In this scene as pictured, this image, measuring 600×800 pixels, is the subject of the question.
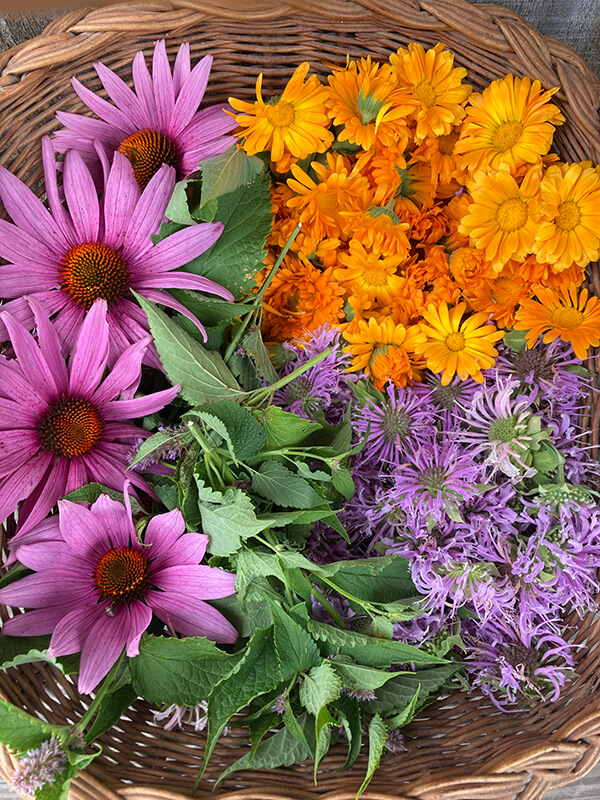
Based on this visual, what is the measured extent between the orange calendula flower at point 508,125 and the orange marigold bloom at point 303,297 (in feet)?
0.73

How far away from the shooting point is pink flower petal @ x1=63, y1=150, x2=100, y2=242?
32.0 inches

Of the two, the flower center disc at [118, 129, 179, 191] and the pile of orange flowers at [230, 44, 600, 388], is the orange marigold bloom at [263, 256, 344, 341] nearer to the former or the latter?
the pile of orange flowers at [230, 44, 600, 388]

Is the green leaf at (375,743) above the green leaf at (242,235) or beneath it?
beneath

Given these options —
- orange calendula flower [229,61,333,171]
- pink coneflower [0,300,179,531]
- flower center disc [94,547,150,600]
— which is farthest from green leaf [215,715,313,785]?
orange calendula flower [229,61,333,171]

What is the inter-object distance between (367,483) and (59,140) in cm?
58

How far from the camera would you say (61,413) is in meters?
0.78

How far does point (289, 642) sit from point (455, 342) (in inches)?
15.6

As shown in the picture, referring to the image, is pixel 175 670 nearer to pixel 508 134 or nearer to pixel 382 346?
pixel 382 346

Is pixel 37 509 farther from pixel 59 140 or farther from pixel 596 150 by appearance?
pixel 596 150

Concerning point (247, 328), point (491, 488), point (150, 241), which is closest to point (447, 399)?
point (491, 488)

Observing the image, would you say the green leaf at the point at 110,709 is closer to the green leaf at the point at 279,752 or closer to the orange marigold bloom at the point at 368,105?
the green leaf at the point at 279,752

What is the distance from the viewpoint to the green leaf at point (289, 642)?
0.71 m

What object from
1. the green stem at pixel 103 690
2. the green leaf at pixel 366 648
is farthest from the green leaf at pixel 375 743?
the green stem at pixel 103 690

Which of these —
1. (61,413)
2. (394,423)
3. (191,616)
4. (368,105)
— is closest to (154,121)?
(368,105)
